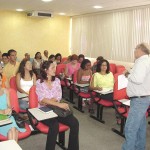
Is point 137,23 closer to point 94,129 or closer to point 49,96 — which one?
point 94,129

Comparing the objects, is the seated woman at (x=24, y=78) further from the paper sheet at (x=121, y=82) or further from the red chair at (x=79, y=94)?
the paper sheet at (x=121, y=82)

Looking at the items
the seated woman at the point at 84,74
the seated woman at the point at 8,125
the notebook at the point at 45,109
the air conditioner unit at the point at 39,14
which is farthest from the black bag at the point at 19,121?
the air conditioner unit at the point at 39,14

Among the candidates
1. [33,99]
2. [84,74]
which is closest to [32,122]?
[33,99]

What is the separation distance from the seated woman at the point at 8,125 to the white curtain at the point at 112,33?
4.87m

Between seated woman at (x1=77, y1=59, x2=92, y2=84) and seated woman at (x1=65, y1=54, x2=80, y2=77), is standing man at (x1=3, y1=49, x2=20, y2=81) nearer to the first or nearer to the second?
seated woman at (x1=77, y1=59, x2=92, y2=84)

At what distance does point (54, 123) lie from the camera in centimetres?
288

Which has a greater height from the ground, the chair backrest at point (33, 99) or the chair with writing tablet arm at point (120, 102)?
the chair backrest at point (33, 99)

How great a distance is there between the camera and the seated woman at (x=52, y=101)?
2846 millimetres

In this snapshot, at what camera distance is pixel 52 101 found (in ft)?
10.3

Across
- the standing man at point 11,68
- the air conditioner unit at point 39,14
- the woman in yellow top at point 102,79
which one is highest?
the air conditioner unit at point 39,14

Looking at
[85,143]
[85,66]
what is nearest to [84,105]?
[85,66]

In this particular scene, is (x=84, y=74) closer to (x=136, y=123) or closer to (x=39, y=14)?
(x=136, y=123)

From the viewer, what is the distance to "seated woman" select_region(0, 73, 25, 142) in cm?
266

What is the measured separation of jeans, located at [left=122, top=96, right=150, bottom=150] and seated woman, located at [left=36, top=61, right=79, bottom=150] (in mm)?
650
